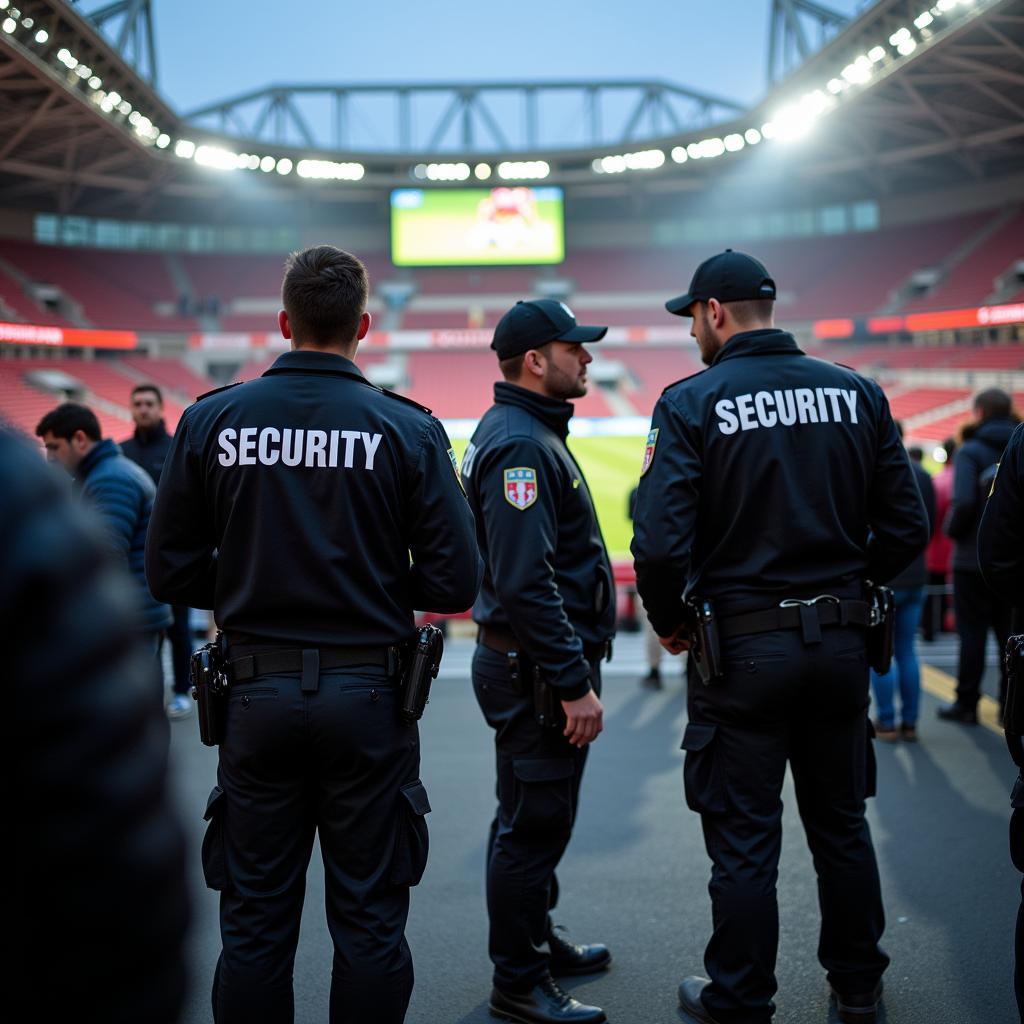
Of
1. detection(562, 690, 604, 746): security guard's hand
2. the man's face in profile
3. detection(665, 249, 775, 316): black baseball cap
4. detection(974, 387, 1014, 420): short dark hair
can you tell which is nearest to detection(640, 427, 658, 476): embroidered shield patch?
detection(665, 249, 775, 316): black baseball cap

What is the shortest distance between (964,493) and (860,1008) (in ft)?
11.4

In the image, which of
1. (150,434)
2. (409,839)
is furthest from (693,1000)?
(150,434)

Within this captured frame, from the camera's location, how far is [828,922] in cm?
262

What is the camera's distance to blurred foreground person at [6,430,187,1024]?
644 mm

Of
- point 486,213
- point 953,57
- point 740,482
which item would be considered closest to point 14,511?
point 740,482

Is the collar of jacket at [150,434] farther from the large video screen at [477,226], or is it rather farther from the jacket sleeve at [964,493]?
the large video screen at [477,226]

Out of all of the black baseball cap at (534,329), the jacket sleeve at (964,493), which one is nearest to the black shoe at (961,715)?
the jacket sleeve at (964,493)

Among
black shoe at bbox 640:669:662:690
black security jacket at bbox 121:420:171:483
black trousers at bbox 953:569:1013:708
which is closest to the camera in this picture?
black trousers at bbox 953:569:1013:708

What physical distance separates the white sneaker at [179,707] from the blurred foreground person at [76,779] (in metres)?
5.42

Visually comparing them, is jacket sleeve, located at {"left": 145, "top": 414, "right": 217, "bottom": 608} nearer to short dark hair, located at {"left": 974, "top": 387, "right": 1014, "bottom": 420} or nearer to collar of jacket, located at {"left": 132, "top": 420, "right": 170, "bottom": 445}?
collar of jacket, located at {"left": 132, "top": 420, "right": 170, "bottom": 445}

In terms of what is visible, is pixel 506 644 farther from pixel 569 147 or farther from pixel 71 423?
pixel 569 147

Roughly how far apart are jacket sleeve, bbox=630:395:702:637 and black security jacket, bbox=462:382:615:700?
231 millimetres

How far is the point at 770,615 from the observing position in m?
2.50

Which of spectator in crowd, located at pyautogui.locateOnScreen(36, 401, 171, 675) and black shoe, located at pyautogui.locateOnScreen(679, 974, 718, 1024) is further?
spectator in crowd, located at pyautogui.locateOnScreen(36, 401, 171, 675)
